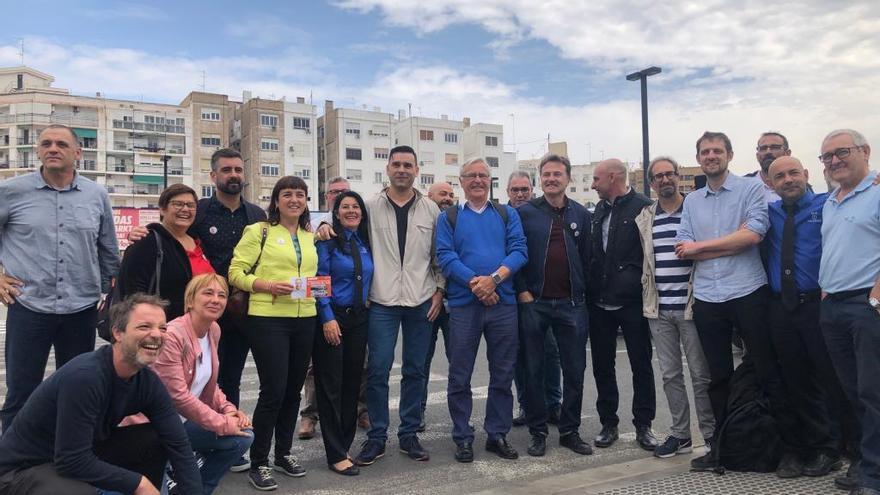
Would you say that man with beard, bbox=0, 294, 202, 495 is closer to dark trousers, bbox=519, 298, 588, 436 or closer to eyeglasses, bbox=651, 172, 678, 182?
dark trousers, bbox=519, 298, 588, 436

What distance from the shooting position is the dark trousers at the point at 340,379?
196 inches

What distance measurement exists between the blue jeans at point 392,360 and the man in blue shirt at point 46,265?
6.77ft

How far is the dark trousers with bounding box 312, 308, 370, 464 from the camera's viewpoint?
498 centimetres

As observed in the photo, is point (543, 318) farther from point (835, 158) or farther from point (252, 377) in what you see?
point (252, 377)

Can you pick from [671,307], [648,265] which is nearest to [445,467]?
[671,307]

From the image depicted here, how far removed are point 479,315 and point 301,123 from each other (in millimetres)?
65887

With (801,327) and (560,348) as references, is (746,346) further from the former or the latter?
(560,348)

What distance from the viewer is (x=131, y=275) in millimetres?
4395

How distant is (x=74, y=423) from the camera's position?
3121 millimetres

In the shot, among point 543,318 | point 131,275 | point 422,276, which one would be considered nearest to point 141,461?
point 131,275

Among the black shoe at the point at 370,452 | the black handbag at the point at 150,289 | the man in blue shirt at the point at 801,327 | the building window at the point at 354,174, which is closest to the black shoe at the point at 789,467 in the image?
the man in blue shirt at the point at 801,327

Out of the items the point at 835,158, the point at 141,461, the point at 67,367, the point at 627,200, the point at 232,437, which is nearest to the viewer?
the point at 67,367

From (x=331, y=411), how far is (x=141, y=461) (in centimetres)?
167

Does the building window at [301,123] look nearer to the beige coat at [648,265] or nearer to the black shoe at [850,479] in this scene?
the beige coat at [648,265]
